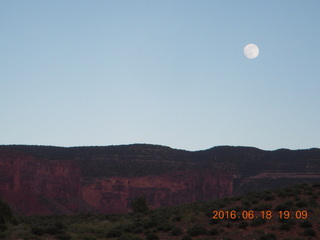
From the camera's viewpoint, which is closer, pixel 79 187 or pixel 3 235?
pixel 3 235

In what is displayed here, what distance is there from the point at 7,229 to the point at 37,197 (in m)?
61.8

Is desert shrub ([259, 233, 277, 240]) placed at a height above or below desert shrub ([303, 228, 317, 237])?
below

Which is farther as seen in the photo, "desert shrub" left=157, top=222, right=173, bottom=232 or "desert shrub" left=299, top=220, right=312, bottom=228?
"desert shrub" left=157, top=222, right=173, bottom=232

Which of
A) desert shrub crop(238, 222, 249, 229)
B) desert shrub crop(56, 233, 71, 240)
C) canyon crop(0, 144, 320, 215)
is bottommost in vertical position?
desert shrub crop(56, 233, 71, 240)

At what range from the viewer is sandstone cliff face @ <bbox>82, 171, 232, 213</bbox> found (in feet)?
312

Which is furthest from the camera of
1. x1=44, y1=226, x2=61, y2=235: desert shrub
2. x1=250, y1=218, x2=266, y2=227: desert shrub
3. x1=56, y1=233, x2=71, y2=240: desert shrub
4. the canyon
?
the canyon

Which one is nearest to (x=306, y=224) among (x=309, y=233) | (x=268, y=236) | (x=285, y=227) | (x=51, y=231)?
(x=309, y=233)

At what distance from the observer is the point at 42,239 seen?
20.6 metres

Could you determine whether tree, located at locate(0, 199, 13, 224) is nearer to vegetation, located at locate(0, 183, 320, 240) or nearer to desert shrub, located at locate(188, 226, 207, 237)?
vegetation, located at locate(0, 183, 320, 240)

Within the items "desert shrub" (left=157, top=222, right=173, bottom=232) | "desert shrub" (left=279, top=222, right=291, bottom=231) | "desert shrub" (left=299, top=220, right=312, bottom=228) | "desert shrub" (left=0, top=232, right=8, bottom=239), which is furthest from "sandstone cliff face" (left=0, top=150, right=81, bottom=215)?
"desert shrub" (left=299, top=220, right=312, bottom=228)

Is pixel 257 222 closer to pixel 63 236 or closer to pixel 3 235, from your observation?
pixel 63 236

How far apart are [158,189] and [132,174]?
6755mm

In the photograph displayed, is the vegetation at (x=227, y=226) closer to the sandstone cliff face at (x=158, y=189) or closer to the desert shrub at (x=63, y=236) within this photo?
the desert shrub at (x=63, y=236)

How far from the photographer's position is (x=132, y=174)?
3848 inches
